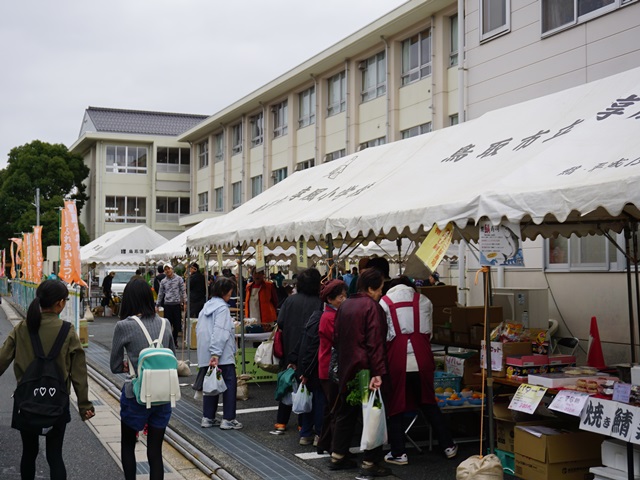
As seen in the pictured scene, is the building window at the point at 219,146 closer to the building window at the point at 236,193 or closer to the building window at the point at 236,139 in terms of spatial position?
the building window at the point at 236,139

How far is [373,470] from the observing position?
6.46 meters

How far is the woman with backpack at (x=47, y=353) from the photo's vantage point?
17.3 feet

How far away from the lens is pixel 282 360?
8383 millimetres

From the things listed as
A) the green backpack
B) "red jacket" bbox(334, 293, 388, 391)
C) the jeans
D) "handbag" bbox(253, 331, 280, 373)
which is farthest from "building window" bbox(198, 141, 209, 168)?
the green backpack

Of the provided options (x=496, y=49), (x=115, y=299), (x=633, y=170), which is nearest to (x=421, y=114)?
(x=496, y=49)

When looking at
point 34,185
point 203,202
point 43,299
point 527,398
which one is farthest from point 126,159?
point 527,398

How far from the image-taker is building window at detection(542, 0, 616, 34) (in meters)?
11.5

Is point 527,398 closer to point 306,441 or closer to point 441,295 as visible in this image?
point 306,441

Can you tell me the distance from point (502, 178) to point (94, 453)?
16.6 feet

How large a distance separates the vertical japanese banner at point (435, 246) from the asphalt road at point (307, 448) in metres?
2.06

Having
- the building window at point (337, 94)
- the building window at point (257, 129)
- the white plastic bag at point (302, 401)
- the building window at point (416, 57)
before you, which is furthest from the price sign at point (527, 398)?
the building window at point (257, 129)

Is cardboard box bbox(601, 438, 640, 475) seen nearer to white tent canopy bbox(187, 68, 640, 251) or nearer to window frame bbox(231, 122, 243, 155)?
white tent canopy bbox(187, 68, 640, 251)

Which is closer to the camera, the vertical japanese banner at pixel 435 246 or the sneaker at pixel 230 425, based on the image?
the vertical japanese banner at pixel 435 246

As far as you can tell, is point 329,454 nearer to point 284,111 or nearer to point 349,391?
point 349,391
